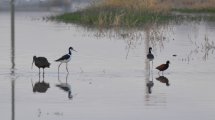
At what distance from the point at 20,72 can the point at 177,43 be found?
10.5 metres

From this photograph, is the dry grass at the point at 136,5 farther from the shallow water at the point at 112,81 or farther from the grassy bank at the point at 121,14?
the shallow water at the point at 112,81

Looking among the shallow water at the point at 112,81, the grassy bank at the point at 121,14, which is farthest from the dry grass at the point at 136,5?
the shallow water at the point at 112,81

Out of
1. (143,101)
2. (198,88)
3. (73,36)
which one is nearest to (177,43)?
(73,36)

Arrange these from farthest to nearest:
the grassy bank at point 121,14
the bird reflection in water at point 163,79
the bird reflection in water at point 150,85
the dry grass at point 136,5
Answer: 1. the dry grass at point 136,5
2. the grassy bank at point 121,14
3. the bird reflection in water at point 163,79
4. the bird reflection in water at point 150,85

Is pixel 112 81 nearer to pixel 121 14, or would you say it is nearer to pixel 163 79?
pixel 163 79

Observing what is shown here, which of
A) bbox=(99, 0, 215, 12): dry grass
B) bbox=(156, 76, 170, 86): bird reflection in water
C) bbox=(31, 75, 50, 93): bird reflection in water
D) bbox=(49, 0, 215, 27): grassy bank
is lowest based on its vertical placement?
bbox=(31, 75, 50, 93): bird reflection in water

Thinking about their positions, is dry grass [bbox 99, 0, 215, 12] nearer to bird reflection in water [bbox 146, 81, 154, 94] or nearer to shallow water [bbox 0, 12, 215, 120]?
shallow water [bbox 0, 12, 215, 120]

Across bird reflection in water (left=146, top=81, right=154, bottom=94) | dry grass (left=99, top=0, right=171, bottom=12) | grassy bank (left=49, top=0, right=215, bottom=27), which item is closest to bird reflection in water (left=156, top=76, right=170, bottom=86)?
bird reflection in water (left=146, top=81, right=154, bottom=94)

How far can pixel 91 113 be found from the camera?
12055 mm

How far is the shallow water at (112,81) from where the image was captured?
40.2 ft

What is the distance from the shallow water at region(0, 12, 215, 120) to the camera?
12258 millimetres

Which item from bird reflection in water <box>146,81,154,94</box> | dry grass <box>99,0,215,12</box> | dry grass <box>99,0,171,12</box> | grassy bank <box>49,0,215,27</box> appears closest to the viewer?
bird reflection in water <box>146,81,154,94</box>

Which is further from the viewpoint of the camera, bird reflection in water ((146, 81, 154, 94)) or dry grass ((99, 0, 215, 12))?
dry grass ((99, 0, 215, 12))

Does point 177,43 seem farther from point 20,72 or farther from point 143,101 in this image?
point 143,101
